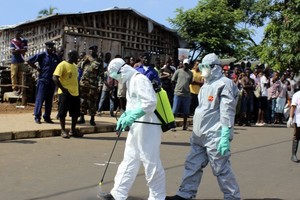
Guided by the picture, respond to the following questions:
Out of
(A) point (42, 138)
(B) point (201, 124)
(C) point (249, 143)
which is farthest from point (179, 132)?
(B) point (201, 124)

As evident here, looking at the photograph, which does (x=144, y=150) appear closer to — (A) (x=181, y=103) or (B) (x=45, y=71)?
(B) (x=45, y=71)

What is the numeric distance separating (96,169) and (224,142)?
2726 millimetres

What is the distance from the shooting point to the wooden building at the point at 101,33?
1744 centimetres

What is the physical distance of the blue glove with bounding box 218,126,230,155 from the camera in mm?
5371

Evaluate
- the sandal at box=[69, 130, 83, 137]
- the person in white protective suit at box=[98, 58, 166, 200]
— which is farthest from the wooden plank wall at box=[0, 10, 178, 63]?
the person in white protective suit at box=[98, 58, 166, 200]

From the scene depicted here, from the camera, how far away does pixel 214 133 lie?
5.59m

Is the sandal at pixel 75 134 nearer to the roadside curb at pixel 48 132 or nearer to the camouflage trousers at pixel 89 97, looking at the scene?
the roadside curb at pixel 48 132

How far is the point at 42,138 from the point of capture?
1047cm

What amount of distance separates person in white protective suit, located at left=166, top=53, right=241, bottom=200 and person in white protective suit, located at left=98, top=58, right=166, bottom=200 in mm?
513

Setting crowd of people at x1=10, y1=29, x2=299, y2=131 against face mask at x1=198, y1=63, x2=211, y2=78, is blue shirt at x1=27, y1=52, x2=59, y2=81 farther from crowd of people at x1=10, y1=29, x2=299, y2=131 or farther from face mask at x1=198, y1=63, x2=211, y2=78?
face mask at x1=198, y1=63, x2=211, y2=78

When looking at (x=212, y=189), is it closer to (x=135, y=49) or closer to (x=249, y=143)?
(x=249, y=143)

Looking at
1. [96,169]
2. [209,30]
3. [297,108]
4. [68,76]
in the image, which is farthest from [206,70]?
[209,30]

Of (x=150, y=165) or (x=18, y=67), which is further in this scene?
(x=18, y=67)

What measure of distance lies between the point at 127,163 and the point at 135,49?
14.4 meters
